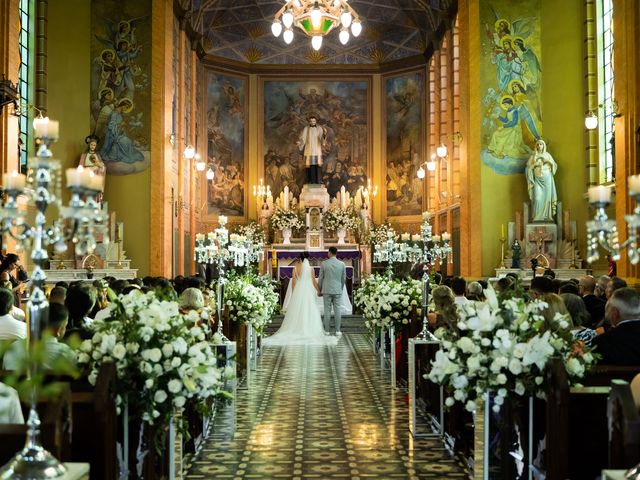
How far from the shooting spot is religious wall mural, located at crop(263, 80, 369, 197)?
3109 centimetres

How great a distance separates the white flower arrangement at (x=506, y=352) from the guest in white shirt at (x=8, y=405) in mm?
2589

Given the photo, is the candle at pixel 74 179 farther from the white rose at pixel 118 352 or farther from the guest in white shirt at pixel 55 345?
the guest in white shirt at pixel 55 345

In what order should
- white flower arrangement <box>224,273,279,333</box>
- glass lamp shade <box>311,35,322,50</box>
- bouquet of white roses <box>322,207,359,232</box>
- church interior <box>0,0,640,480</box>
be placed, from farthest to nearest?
bouquet of white roses <box>322,207,359,232</box> → glass lamp shade <box>311,35,322,50</box> → white flower arrangement <box>224,273,279,333</box> → church interior <box>0,0,640,480</box>

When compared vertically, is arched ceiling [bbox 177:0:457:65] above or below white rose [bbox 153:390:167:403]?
above

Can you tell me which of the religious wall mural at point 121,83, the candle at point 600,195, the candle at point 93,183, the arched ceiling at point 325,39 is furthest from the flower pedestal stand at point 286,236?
the candle at point 93,183

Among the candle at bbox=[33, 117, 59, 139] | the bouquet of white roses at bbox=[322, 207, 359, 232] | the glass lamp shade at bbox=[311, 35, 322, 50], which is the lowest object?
the candle at bbox=[33, 117, 59, 139]

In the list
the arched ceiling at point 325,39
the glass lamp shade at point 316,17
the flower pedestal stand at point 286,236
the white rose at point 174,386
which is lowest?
the white rose at point 174,386

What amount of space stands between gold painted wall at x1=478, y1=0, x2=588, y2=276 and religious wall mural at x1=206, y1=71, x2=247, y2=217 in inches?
480

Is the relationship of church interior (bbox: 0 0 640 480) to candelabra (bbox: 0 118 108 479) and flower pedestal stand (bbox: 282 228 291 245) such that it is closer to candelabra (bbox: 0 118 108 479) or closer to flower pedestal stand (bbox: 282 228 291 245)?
candelabra (bbox: 0 118 108 479)

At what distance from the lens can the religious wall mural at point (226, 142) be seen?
3000cm

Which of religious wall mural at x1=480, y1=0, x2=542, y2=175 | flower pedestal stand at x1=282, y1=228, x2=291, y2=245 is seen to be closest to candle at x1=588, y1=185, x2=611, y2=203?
religious wall mural at x1=480, y1=0, x2=542, y2=175


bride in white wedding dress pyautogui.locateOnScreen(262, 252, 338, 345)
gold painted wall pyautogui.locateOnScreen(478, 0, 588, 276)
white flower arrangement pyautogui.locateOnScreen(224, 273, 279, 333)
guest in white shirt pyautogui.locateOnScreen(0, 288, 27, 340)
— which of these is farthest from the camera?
gold painted wall pyautogui.locateOnScreen(478, 0, 588, 276)

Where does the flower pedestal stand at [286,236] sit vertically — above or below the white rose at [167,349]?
above

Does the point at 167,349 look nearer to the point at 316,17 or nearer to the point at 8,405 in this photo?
the point at 8,405
